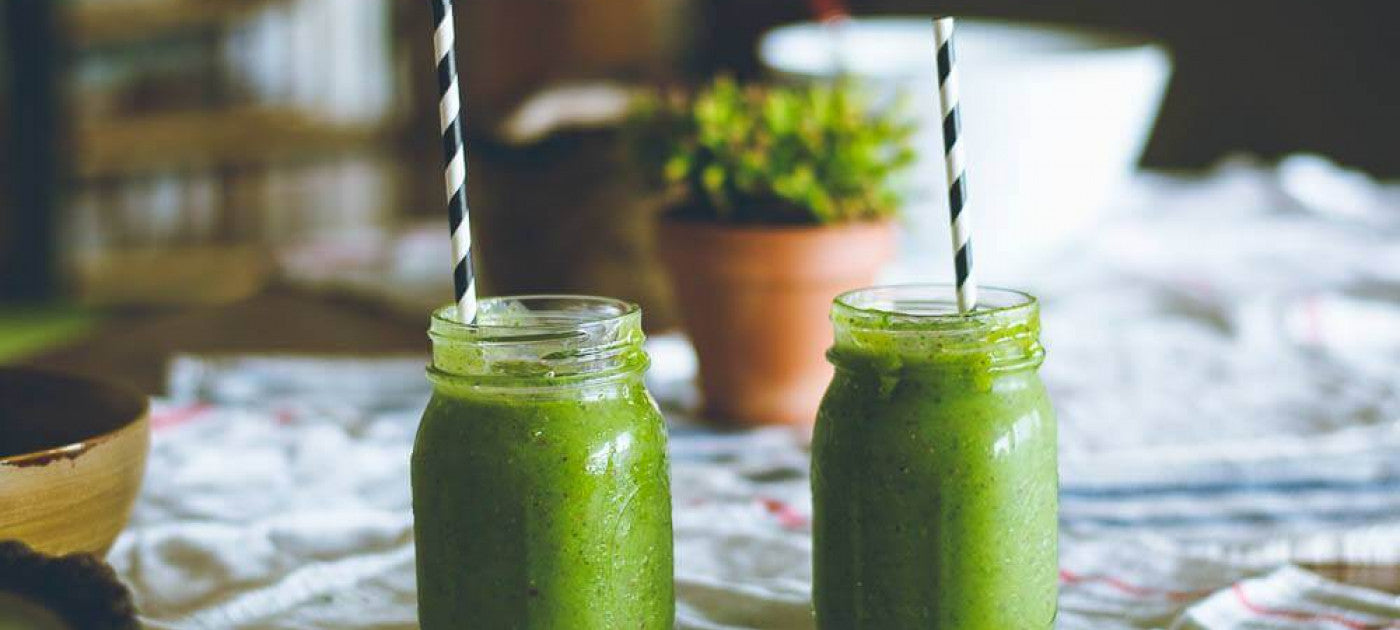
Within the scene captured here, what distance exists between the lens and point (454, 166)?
68cm

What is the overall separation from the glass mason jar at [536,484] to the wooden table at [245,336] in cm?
68

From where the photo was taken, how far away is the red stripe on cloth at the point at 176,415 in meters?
1.17

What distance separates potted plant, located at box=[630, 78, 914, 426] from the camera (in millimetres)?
1124

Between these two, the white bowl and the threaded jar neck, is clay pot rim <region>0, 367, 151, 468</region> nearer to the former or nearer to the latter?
the threaded jar neck

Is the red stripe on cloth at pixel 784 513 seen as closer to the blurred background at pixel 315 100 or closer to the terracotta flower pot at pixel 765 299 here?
the terracotta flower pot at pixel 765 299

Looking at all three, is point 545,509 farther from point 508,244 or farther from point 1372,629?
point 508,244

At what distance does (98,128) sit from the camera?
397cm

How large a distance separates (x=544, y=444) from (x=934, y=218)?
834 millimetres

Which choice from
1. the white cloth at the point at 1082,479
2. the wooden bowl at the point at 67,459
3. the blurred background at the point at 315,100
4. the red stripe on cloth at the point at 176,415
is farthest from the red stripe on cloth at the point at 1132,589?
the blurred background at the point at 315,100

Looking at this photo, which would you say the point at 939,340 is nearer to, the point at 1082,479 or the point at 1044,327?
the point at 1082,479

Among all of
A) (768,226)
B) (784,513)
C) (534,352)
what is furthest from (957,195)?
(768,226)

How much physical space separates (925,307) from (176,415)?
70 centimetres

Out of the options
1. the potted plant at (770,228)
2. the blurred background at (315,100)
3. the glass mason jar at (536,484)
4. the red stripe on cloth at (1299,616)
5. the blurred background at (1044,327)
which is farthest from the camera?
the blurred background at (315,100)

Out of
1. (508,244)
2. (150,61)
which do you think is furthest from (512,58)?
(508,244)
